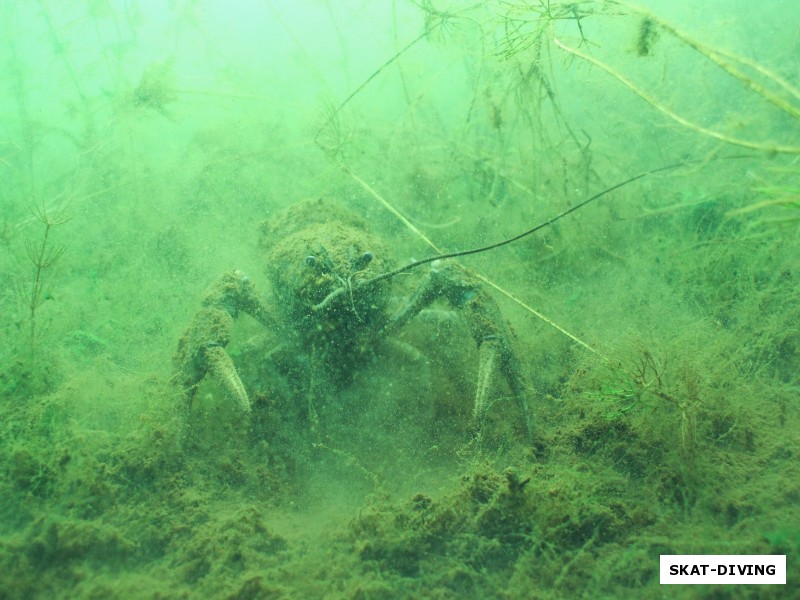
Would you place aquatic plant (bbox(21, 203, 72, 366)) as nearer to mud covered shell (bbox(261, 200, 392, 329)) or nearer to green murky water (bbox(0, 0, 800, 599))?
green murky water (bbox(0, 0, 800, 599))

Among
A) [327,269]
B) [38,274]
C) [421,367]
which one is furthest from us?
[421,367]

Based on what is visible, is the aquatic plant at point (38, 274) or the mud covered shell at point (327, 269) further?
the aquatic plant at point (38, 274)

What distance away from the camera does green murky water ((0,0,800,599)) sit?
8.39 ft

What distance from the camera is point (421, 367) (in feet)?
13.8

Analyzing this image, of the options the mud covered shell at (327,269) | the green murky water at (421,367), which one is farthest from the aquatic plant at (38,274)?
the mud covered shell at (327,269)

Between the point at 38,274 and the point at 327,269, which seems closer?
the point at 327,269

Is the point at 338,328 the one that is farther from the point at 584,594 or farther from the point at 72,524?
the point at 584,594

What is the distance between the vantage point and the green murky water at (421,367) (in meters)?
2.56

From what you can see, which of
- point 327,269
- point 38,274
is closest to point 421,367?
point 327,269

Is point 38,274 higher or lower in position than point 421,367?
higher

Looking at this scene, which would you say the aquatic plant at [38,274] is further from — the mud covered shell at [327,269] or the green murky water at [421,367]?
the mud covered shell at [327,269]

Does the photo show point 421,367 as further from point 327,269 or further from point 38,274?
point 38,274

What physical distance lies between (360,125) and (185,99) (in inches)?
184

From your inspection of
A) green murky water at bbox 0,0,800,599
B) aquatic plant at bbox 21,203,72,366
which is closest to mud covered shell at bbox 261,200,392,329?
green murky water at bbox 0,0,800,599
